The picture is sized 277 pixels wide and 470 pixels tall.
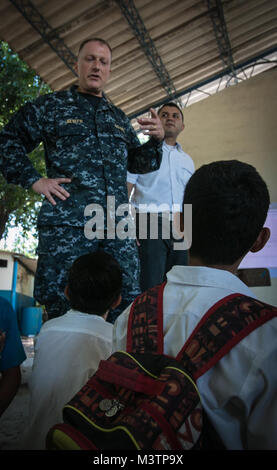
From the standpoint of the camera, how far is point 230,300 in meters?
0.66

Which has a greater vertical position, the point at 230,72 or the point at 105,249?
the point at 230,72

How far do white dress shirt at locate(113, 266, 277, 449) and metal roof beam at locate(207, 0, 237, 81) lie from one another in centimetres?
504

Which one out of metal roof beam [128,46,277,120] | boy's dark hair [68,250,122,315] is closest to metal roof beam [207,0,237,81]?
metal roof beam [128,46,277,120]

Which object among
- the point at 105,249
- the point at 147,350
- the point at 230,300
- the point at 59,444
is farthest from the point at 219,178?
the point at 105,249

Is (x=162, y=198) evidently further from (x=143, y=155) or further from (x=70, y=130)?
(x=70, y=130)

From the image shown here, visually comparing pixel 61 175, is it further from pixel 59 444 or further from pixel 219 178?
pixel 59 444

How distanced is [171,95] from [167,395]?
6113 millimetres

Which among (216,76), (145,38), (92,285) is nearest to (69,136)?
(92,285)

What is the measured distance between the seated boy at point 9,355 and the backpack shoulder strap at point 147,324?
777mm

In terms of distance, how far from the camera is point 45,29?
4.25 m

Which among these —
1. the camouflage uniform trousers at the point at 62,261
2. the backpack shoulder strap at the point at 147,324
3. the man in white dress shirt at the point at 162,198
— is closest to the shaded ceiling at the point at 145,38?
the man in white dress shirt at the point at 162,198

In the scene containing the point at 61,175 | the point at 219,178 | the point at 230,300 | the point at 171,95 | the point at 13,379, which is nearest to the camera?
the point at 230,300

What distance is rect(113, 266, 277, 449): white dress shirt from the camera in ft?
1.92

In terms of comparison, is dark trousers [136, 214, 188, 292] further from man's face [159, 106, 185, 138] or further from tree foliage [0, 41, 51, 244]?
tree foliage [0, 41, 51, 244]
